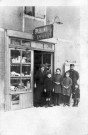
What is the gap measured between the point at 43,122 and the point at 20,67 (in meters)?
1.62

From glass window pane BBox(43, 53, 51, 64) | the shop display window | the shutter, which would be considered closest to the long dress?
the shop display window

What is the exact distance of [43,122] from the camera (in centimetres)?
564

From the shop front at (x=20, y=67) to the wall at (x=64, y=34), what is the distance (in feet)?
1.92

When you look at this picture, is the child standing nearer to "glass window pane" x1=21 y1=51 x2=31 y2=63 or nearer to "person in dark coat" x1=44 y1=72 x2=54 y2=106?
"person in dark coat" x1=44 y1=72 x2=54 y2=106

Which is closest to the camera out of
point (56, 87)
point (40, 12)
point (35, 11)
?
point (35, 11)

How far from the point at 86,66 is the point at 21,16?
2398 mm

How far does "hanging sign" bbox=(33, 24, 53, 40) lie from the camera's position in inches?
232

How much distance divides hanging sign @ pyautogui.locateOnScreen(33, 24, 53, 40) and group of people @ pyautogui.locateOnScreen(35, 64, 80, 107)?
39.1 inches

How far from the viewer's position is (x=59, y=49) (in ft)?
25.4

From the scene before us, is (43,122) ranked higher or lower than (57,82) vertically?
lower

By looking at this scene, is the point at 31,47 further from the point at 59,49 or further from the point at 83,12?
the point at 83,12

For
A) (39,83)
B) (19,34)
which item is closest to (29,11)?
(19,34)

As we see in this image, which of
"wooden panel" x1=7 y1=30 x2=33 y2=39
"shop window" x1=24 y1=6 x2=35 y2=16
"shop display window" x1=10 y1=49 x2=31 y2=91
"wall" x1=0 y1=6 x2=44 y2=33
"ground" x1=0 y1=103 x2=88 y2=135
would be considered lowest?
"ground" x1=0 y1=103 x2=88 y2=135

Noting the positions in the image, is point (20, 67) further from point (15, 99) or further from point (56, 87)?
point (56, 87)
